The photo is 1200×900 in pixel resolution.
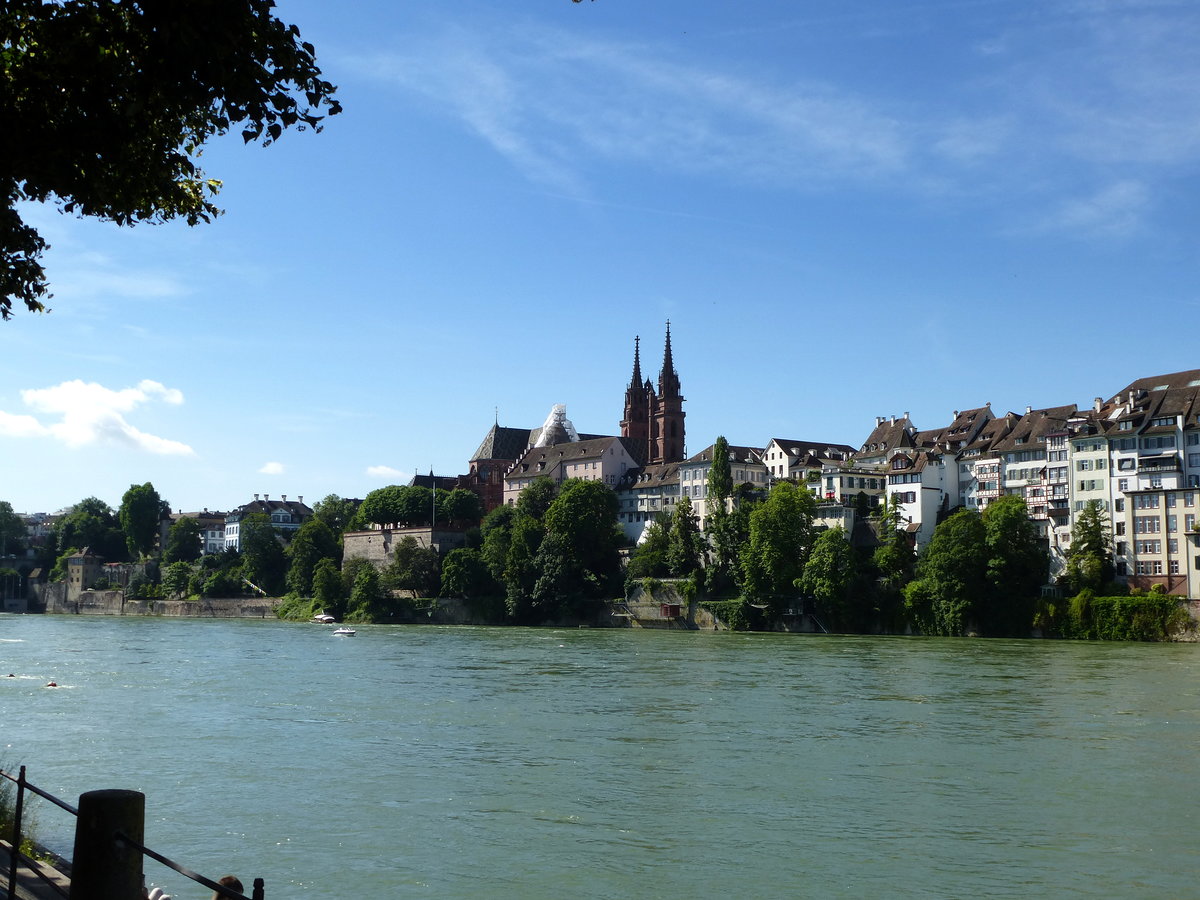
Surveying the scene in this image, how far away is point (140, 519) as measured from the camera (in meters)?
154

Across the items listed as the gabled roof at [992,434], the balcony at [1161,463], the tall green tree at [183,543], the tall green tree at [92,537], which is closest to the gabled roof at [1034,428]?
the gabled roof at [992,434]

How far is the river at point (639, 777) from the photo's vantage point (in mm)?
15414

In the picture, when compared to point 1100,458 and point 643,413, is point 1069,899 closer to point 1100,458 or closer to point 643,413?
point 1100,458

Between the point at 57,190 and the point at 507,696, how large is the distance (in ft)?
84.9

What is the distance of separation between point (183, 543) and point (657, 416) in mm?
56343

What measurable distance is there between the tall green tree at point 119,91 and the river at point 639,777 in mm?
7827

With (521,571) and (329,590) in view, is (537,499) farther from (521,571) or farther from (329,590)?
(329,590)

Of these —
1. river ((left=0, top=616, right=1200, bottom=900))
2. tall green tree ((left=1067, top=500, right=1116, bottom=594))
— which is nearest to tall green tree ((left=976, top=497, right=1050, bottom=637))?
tall green tree ((left=1067, top=500, right=1116, bottom=594))

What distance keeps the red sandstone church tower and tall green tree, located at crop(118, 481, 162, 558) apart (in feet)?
193

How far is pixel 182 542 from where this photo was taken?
481ft

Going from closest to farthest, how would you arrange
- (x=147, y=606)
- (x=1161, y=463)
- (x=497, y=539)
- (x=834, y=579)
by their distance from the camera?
1. (x=1161, y=463)
2. (x=834, y=579)
3. (x=497, y=539)
4. (x=147, y=606)

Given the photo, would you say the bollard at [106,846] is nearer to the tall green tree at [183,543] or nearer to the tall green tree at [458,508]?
the tall green tree at [458,508]

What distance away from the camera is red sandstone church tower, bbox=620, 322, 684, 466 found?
459 feet

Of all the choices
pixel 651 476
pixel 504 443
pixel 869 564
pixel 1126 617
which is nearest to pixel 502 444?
pixel 504 443
